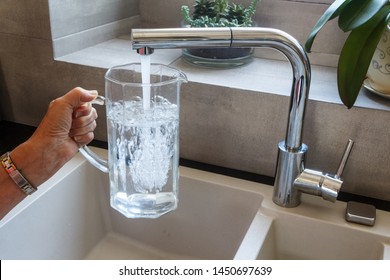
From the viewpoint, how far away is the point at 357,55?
0.75 m

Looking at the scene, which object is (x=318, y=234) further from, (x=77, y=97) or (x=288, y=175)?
(x=77, y=97)

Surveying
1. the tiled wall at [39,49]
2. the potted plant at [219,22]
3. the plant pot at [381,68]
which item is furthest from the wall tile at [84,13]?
the plant pot at [381,68]

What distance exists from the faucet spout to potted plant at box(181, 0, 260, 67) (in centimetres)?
26

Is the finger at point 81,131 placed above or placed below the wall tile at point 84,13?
below

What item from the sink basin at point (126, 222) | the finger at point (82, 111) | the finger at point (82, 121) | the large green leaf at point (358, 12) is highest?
the large green leaf at point (358, 12)

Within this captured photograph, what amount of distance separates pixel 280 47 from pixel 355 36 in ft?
0.51

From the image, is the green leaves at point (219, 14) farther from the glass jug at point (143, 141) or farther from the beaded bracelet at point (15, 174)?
the beaded bracelet at point (15, 174)

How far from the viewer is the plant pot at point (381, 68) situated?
2.53 feet

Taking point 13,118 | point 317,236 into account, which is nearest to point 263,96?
point 317,236

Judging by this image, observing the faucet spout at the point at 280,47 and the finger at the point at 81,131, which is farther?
the finger at the point at 81,131

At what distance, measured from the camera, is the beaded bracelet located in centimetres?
70

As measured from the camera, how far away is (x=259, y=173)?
35.5 inches

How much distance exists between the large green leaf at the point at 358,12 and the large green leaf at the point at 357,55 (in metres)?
0.04
